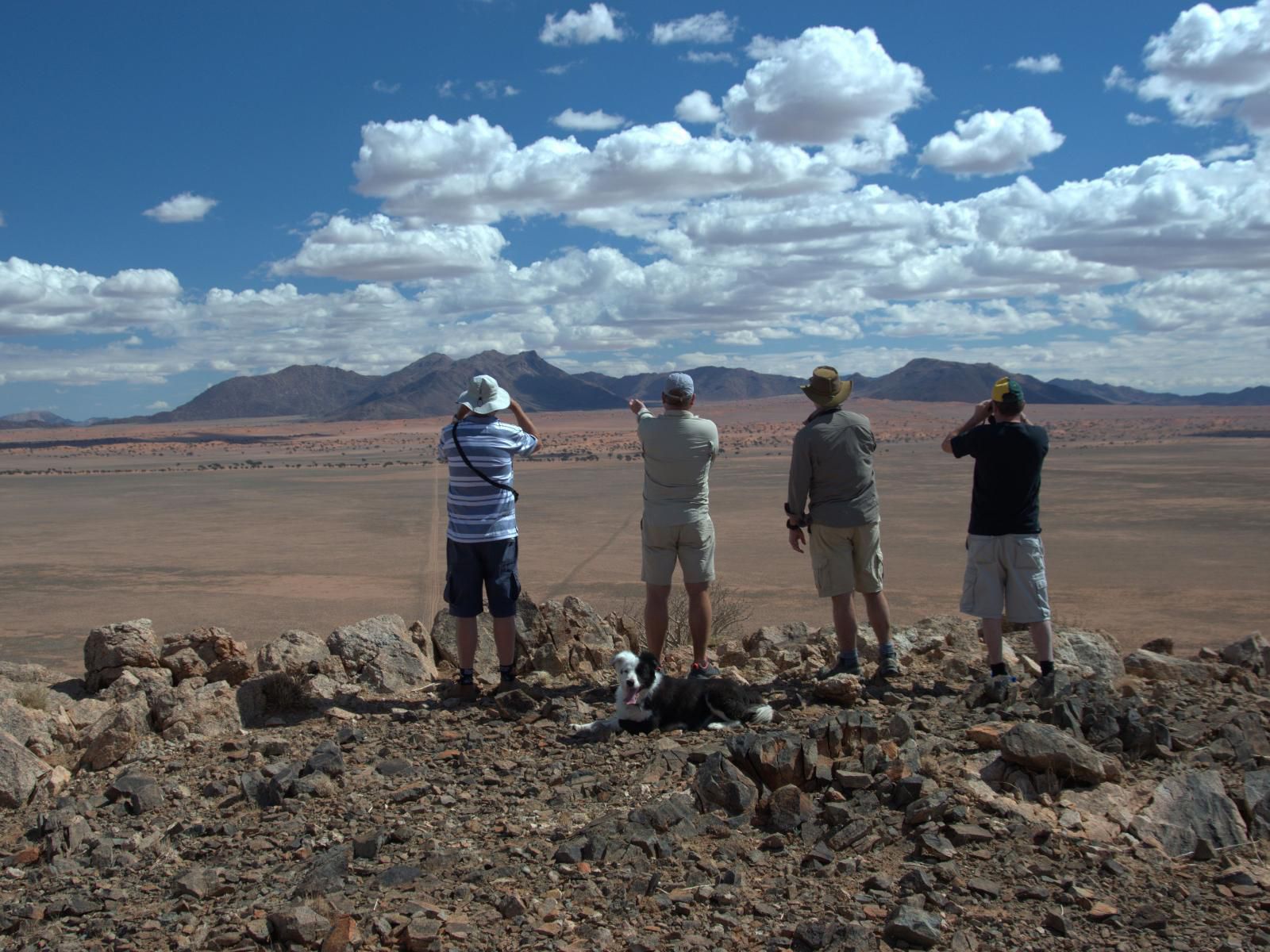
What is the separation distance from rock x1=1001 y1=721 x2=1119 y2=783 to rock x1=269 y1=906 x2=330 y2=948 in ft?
9.44

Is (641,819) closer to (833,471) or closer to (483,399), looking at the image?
(833,471)

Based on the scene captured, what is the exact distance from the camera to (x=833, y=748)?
194 inches

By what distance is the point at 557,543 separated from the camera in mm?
23656

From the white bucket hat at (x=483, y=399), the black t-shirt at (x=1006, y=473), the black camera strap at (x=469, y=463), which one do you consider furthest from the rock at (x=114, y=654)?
the black t-shirt at (x=1006, y=473)

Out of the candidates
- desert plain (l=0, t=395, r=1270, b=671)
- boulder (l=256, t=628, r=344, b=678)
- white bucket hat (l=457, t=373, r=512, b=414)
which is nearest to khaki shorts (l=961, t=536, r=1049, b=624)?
white bucket hat (l=457, t=373, r=512, b=414)

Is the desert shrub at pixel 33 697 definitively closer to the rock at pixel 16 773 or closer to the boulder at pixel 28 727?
the boulder at pixel 28 727

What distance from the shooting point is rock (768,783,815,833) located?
14.2 ft

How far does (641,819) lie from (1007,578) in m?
2.77

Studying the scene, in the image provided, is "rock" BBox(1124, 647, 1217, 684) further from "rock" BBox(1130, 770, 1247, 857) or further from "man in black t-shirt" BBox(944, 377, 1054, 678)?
"rock" BBox(1130, 770, 1247, 857)

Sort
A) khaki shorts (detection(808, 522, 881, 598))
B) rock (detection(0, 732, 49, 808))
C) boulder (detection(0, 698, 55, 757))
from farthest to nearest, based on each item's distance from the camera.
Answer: khaki shorts (detection(808, 522, 881, 598)) < boulder (detection(0, 698, 55, 757)) < rock (detection(0, 732, 49, 808))

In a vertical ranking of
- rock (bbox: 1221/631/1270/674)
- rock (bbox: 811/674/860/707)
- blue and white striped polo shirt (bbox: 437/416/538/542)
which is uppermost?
blue and white striped polo shirt (bbox: 437/416/538/542)

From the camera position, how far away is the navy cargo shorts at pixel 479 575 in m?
6.26

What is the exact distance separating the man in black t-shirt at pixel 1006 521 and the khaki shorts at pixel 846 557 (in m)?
0.53

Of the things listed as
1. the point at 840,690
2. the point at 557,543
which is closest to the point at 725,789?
the point at 840,690
